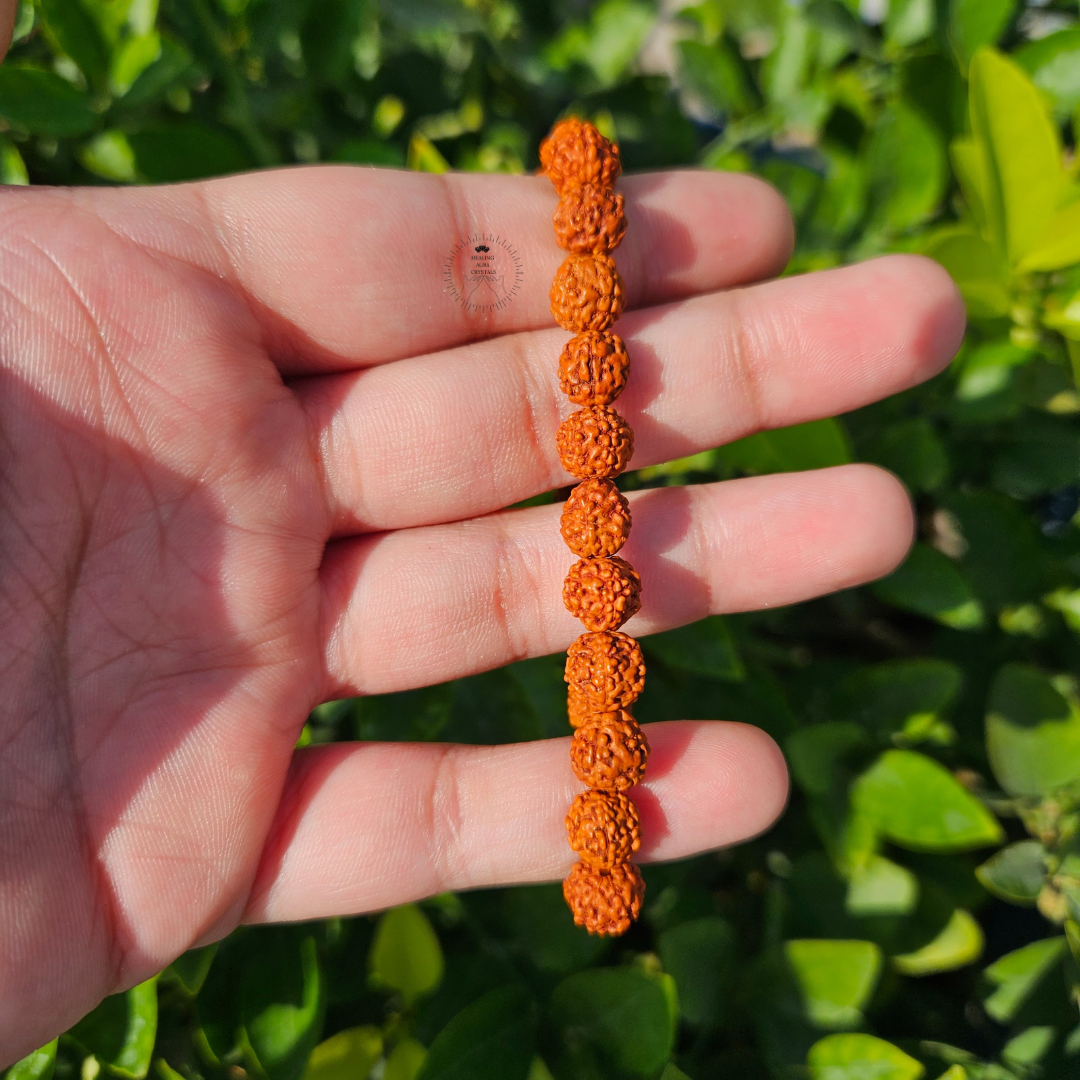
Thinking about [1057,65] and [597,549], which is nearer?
[597,549]

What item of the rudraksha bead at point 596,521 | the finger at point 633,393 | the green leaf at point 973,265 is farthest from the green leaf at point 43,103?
the green leaf at point 973,265

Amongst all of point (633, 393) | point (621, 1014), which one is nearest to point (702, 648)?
point (633, 393)

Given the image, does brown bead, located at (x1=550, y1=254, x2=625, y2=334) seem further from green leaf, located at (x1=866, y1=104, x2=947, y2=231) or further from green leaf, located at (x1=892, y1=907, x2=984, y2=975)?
green leaf, located at (x1=892, y1=907, x2=984, y2=975)

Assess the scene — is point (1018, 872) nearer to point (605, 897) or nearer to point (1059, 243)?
point (605, 897)

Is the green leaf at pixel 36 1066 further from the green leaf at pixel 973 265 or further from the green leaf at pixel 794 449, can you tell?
the green leaf at pixel 973 265

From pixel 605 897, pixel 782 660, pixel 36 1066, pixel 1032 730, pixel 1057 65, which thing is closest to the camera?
pixel 36 1066

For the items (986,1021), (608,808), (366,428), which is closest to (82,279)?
(366,428)

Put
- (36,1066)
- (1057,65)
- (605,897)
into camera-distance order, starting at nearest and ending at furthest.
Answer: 1. (36,1066)
2. (605,897)
3. (1057,65)
